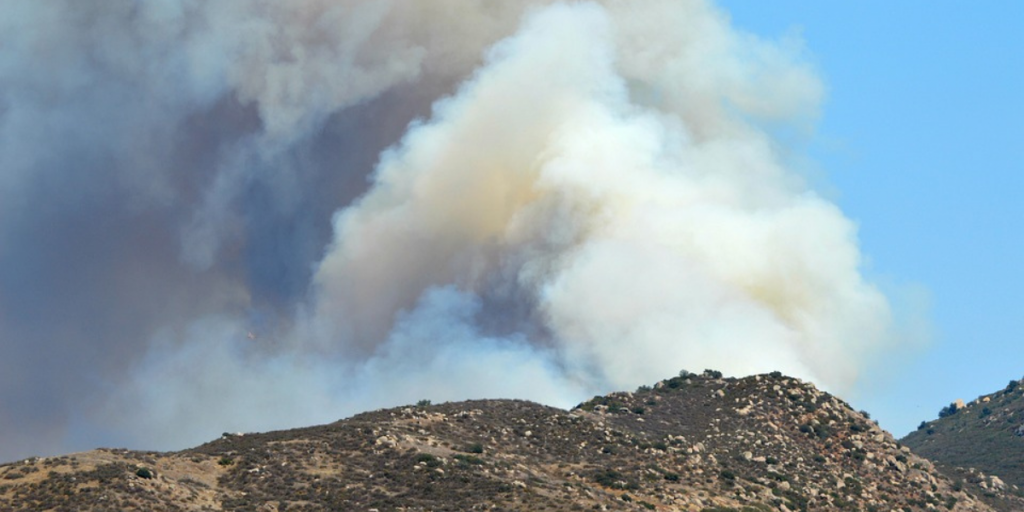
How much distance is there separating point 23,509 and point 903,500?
103650 millimetres

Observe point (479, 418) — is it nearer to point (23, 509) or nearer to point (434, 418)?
point (434, 418)

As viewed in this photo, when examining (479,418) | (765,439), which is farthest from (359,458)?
(765,439)

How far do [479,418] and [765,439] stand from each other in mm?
36709

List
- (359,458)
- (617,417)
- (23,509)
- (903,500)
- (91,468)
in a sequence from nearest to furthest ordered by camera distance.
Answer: (23,509), (91,468), (359,458), (903,500), (617,417)

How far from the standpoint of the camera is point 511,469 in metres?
161

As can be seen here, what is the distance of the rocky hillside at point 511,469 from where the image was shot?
472 feet

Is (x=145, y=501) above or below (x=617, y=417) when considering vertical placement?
below

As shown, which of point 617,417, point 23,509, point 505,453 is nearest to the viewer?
point 23,509

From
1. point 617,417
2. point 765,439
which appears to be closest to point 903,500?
point 765,439

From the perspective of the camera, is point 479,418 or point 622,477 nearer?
point 622,477

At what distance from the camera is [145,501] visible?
13750 centimetres

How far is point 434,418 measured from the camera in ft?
595

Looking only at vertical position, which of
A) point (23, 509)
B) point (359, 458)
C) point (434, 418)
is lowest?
point (23, 509)

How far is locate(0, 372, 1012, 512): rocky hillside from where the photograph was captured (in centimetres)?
14388
